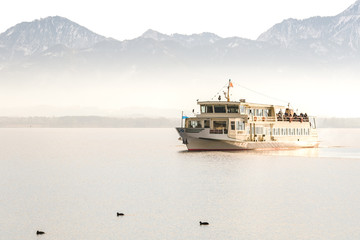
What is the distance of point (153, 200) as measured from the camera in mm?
43469

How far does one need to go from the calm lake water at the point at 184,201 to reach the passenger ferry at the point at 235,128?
12470 mm

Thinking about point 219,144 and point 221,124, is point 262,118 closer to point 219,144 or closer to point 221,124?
point 221,124

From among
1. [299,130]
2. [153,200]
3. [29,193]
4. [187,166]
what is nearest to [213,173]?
[187,166]

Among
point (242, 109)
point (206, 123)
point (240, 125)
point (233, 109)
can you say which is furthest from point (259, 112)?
point (206, 123)

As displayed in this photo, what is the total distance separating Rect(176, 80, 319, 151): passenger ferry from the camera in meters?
85.1

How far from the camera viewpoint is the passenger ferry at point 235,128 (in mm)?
85062

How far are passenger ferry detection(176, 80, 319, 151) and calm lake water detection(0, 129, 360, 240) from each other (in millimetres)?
12470

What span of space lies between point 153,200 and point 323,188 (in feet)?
61.2

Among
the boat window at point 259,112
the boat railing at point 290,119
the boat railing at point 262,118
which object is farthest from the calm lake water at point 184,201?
the boat railing at point 290,119

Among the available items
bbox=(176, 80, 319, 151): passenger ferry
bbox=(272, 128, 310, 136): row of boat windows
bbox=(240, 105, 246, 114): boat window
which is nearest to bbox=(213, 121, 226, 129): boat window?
bbox=(176, 80, 319, 151): passenger ferry

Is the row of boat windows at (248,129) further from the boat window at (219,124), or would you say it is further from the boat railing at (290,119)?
the boat railing at (290,119)

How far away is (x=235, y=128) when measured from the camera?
279ft

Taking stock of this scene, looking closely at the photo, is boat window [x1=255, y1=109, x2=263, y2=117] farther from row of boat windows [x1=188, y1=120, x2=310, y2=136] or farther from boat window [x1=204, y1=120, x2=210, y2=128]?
boat window [x1=204, y1=120, x2=210, y2=128]

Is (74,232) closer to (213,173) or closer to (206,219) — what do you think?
(206,219)
